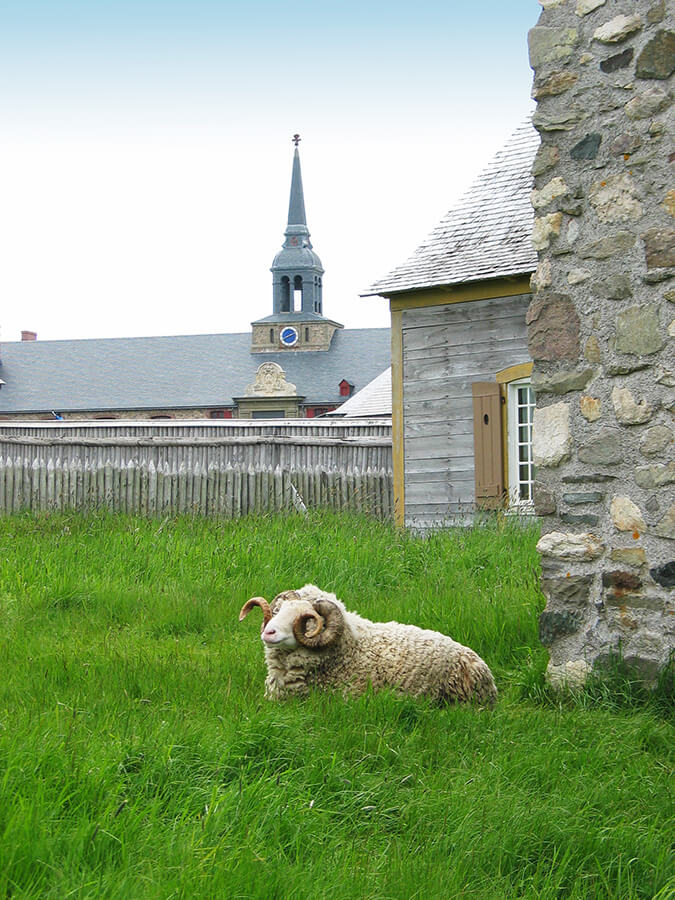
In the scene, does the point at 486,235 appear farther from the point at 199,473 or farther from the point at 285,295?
the point at 285,295

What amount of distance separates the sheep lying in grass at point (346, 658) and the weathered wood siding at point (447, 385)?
9281 mm

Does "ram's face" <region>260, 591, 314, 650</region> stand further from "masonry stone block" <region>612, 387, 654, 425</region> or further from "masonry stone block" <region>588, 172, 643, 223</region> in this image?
"masonry stone block" <region>588, 172, 643, 223</region>

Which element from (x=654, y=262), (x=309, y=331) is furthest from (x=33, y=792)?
(x=309, y=331)

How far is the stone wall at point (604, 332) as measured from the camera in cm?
514

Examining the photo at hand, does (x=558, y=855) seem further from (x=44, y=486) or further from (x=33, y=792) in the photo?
(x=44, y=486)

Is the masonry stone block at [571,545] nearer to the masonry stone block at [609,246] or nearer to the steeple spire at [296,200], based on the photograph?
the masonry stone block at [609,246]

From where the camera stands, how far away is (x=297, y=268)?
69688 millimetres

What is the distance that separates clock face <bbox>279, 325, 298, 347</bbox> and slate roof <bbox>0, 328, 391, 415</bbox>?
2.10 metres

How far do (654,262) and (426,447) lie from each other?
9.63 m

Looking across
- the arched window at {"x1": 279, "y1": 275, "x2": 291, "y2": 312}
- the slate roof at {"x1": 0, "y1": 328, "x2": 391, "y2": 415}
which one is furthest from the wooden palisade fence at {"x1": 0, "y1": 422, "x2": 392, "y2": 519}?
the arched window at {"x1": 279, "y1": 275, "x2": 291, "y2": 312}

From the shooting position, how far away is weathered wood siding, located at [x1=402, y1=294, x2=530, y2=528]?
→ 14.1 metres

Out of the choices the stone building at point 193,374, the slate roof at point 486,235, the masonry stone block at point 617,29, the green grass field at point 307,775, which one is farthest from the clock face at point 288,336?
the masonry stone block at point 617,29

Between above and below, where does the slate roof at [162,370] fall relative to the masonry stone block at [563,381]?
above

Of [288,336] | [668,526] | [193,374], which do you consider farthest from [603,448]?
[288,336]
